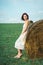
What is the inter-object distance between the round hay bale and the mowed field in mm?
61

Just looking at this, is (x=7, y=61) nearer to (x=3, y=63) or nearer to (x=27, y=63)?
(x=3, y=63)

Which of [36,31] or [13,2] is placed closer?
[36,31]

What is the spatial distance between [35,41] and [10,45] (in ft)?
0.88

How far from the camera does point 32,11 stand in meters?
2.04

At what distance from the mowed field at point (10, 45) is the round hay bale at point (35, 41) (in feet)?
0.20

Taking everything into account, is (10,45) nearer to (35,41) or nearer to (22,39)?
(22,39)

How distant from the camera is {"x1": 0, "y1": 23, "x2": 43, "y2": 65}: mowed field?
1.97 metres

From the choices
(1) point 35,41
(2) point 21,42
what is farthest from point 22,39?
(1) point 35,41

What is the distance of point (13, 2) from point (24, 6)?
12 centimetres

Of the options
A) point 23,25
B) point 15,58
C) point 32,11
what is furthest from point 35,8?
point 15,58

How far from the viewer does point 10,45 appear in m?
2.04

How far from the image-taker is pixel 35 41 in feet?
6.36

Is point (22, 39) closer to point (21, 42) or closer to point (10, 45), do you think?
point (21, 42)

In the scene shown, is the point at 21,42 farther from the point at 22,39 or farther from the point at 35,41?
the point at 35,41
